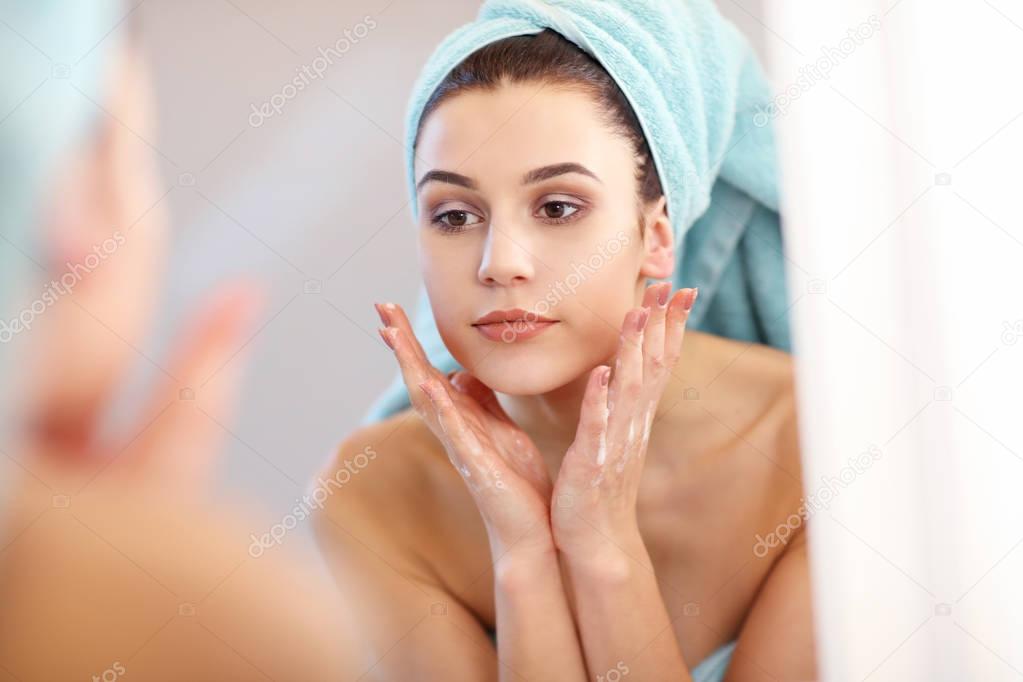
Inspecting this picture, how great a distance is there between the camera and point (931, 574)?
1.89 ft

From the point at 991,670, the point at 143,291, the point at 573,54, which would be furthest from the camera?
the point at 143,291

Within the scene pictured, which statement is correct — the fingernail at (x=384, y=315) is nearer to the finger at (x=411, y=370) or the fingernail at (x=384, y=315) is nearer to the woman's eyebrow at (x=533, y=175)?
the finger at (x=411, y=370)

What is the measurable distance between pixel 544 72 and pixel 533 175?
99mm

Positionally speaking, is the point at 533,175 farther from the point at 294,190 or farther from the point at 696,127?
the point at 294,190

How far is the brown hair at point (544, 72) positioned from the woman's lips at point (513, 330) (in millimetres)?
191

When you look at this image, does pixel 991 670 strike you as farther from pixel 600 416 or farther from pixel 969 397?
pixel 600 416

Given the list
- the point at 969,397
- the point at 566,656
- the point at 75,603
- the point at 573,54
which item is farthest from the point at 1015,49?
the point at 75,603

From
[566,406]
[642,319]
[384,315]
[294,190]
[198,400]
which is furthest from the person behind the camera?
[294,190]

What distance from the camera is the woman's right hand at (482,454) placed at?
83 cm

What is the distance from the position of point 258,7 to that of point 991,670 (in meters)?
1.14

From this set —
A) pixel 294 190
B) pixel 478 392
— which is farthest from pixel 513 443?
pixel 294 190

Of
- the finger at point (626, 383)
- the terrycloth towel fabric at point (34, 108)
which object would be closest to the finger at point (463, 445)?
the finger at point (626, 383)

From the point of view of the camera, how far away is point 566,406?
3.24ft

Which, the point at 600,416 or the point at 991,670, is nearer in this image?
the point at 991,670
